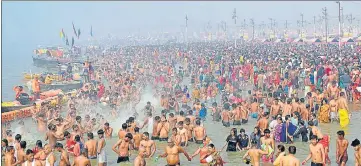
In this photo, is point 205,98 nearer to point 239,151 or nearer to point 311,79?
point 311,79

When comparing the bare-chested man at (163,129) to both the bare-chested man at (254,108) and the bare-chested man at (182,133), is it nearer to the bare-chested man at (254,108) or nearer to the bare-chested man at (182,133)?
the bare-chested man at (182,133)

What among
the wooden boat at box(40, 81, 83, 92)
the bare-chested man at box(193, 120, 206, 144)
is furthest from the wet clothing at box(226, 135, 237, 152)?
the wooden boat at box(40, 81, 83, 92)

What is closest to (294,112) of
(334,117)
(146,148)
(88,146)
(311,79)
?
(334,117)

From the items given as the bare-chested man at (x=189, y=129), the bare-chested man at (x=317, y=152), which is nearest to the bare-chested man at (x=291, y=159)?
the bare-chested man at (x=317, y=152)

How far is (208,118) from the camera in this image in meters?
16.5

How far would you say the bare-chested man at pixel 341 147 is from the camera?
30.5 feet

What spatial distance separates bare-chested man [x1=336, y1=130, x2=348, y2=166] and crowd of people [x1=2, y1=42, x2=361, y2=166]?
0.8 inches

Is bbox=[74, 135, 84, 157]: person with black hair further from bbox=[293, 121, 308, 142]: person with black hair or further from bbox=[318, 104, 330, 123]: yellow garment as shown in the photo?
bbox=[318, 104, 330, 123]: yellow garment

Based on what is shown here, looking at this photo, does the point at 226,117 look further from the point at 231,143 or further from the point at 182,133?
the point at 231,143

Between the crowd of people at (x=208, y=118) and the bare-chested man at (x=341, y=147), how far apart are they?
21mm

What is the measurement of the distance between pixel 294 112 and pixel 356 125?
259 cm

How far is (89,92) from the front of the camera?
2028 cm

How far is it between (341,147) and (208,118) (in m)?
7.51

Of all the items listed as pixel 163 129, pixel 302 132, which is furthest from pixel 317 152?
pixel 163 129
